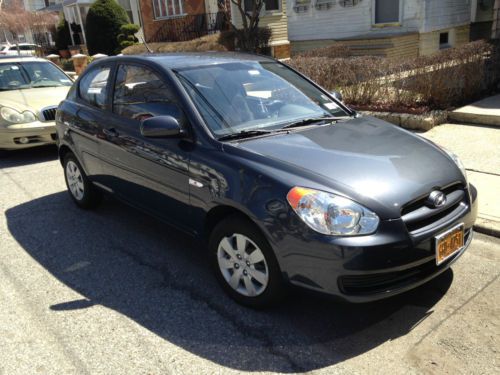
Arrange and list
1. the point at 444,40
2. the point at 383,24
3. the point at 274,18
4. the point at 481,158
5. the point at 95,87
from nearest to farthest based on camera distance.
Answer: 1. the point at 95,87
2. the point at 481,158
3. the point at 383,24
4. the point at 444,40
5. the point at 274,18

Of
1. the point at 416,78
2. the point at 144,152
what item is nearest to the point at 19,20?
the point at 416,78

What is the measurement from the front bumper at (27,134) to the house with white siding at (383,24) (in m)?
10.1

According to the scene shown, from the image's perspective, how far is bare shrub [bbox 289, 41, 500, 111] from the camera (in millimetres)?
7535

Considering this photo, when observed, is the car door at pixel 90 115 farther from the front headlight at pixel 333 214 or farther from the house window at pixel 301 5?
the house window at pixel 301 5

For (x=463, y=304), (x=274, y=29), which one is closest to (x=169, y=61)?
(x=463, y=304)

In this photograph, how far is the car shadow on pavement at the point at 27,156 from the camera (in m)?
7.54

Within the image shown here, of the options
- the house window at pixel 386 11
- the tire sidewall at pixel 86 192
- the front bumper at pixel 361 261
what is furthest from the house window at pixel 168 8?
the front bumper at pixel 361 261

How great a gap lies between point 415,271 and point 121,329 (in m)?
1.89

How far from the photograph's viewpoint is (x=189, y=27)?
2122cm

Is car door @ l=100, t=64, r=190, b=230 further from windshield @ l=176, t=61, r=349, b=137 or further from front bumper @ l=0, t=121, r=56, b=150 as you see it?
front bumper @ l=0, t=121, r=56, b=150

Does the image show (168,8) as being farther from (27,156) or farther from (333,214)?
(333,214)

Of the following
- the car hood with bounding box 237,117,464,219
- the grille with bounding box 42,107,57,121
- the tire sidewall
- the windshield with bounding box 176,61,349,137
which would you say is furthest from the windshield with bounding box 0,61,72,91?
the car hood with bounding box 237,117,464,219

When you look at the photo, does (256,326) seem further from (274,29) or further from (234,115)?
(274,29)

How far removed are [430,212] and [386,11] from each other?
1410 cm
